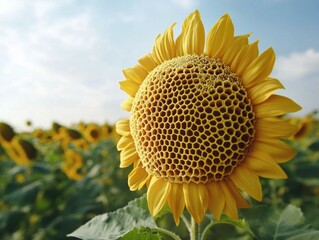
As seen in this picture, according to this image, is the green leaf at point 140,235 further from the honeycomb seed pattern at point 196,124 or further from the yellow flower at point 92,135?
the yellow flower at point 92,135

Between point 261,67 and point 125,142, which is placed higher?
point 261,67

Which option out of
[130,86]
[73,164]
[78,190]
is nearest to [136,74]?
[130,86]

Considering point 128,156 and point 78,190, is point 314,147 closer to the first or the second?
point 78,190

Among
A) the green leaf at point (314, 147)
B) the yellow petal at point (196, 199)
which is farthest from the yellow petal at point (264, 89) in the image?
the green leaf at point (314, 147)

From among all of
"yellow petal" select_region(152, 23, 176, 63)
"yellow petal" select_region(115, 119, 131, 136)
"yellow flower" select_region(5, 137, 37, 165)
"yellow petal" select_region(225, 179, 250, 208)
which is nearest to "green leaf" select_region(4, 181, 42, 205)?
"yellow flower" select_region(5, 137, 37, 165)

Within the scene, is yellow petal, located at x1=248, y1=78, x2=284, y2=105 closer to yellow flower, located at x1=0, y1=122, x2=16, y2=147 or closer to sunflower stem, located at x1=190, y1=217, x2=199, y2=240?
sunflower stem, located at x1=190, y1=217, x2=199, y2=240

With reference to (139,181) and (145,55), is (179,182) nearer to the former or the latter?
(139,181)
